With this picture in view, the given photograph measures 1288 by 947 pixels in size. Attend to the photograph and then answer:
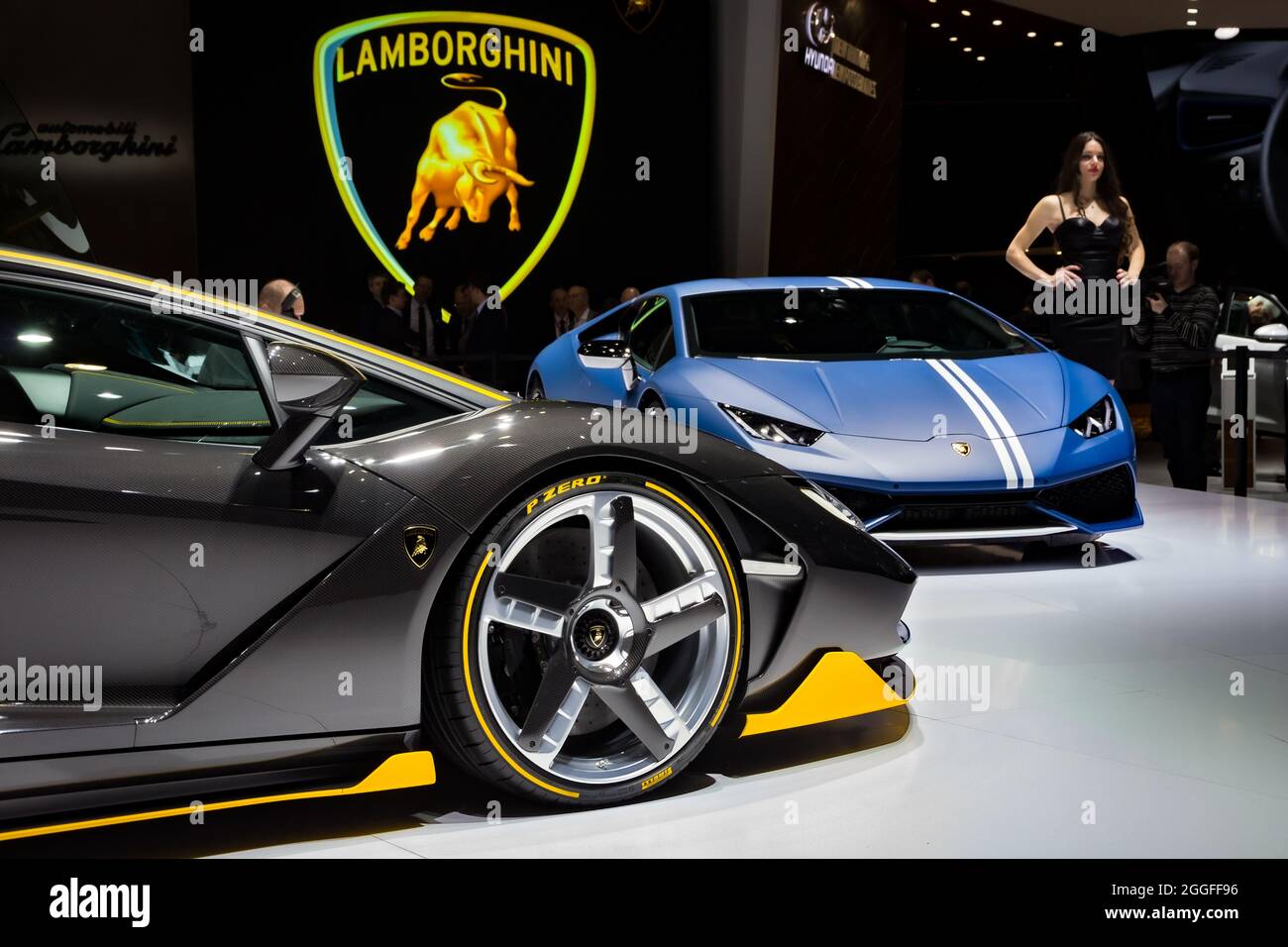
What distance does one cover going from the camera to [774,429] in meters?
5.03

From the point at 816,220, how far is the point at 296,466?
14.0 metres

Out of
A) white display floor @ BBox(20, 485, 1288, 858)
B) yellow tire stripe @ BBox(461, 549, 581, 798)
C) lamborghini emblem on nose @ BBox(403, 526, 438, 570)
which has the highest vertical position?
lamborghini emblem on nose @ BBox(403, 526, 438, 570)

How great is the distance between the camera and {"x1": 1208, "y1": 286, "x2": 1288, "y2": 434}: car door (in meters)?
Result: 8.62

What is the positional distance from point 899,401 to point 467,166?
1070 centimetres

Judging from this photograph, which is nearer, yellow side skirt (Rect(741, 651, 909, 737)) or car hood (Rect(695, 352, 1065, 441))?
yellow side skirt (Rect(741, 651, 909, 737))

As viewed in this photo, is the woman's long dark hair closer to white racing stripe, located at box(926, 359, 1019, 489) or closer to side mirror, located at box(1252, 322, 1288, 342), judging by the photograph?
white racing stripe, located at box(926, 359, 1019, 489)

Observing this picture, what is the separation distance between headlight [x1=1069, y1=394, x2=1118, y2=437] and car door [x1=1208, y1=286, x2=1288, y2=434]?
2930 mm

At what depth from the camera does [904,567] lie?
3.02 m

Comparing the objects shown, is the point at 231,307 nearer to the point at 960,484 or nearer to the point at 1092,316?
the point at 960,484

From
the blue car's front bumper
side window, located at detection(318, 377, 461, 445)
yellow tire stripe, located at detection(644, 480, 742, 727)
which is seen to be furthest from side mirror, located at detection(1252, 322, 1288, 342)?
side window, located at detection(318, 377, 461, 445)

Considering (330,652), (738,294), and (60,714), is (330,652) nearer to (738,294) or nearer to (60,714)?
(60,714)

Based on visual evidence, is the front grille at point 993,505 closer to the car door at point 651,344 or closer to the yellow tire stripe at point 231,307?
the car door at point 651,344

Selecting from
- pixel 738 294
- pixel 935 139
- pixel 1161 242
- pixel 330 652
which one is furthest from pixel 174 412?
pixel 935 139

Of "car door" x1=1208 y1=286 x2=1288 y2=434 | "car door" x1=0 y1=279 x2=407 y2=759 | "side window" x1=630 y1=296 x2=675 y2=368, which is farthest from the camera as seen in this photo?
"car door" x1=1208 y1=286 x2=1288 y2=434
